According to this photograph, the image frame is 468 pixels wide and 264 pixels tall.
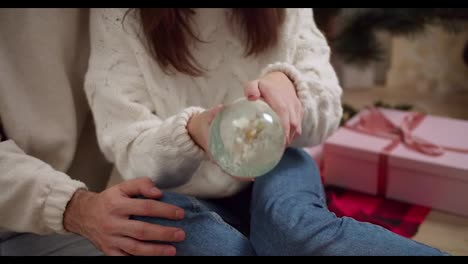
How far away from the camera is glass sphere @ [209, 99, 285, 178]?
0.35 m

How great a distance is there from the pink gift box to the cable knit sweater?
16cm

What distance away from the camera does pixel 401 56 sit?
805mm

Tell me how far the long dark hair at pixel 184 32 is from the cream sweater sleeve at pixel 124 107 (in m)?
0.03

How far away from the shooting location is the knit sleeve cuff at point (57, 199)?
48 centimetres

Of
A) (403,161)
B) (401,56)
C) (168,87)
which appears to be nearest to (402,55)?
(401,56)

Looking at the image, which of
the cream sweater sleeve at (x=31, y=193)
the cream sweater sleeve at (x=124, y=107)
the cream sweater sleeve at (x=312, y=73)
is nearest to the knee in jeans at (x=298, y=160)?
the cream sweater sleeve at (x=312, y=73)

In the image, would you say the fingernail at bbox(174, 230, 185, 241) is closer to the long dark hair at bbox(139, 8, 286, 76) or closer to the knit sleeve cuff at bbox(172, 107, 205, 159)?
the knit sleeve cuff at bbox(172, 107, 205, 159)

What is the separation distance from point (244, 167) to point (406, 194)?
370 millimetres

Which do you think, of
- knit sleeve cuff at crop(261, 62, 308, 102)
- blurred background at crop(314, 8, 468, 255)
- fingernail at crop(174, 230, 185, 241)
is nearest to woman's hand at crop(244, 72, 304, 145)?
knit sleeve cuff at crop(261, 62, 308, 102)

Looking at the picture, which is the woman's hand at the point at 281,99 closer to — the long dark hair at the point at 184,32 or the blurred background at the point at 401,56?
the long dark hair at the point at 184,32

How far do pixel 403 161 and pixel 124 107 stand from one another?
0.39 meters

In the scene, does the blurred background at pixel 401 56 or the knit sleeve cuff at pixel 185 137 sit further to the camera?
the blurred background at pixel 401 56
